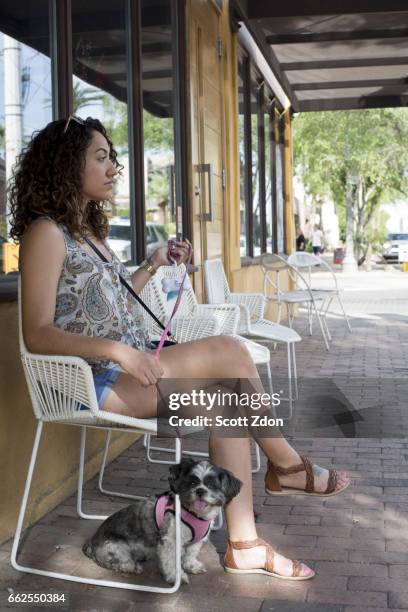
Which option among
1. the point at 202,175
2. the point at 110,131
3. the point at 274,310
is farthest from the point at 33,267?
the point at 274,310

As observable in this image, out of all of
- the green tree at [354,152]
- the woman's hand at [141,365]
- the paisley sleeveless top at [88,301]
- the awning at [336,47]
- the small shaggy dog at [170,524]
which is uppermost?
the green tree at [354,152]

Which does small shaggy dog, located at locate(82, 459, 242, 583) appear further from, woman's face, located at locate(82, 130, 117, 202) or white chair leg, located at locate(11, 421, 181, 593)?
woman's face, located at locate(82, 130, 117, 202)

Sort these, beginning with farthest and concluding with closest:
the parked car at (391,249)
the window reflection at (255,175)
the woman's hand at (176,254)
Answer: the parked car at (391,249), the window reflection at (255,175), the woman's hand at (176,254)

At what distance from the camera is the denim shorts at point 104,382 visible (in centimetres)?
279

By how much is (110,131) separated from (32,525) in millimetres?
2363

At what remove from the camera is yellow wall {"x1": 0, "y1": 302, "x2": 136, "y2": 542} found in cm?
318

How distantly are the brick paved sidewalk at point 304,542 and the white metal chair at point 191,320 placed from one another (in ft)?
1.36

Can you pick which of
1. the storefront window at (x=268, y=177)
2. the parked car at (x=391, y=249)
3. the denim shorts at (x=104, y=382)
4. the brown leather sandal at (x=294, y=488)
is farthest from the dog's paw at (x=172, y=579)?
the parked car at (x=391, y=249)

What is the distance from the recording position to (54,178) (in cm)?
291

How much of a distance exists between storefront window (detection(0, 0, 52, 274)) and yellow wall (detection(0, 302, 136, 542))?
360 mm

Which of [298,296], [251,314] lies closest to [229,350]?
[251,314]

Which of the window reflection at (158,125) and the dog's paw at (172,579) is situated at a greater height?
the window reflection at (158,125)

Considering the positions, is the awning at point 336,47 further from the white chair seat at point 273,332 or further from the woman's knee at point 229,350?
the woman's knee at point 229,350

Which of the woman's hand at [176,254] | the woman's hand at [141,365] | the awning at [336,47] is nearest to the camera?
the woman's hand at [141,365]
